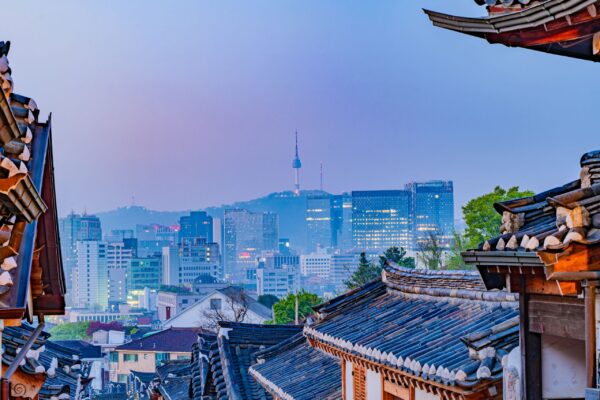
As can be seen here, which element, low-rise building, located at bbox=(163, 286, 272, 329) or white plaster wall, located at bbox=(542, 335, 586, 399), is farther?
low-rise building, located at bbox=(163, 286, 272, 329)

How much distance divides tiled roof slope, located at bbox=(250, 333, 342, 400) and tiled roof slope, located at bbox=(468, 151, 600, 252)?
371 inches

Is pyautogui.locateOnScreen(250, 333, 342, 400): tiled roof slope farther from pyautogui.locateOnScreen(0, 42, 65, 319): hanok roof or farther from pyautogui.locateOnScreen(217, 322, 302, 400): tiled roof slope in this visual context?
pyautogui.locateOnScreen(0, 42, 65, 319): hanok roof

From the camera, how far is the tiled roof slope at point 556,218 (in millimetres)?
6113

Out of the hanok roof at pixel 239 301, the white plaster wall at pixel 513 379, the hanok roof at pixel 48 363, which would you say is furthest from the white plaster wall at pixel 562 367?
the hanok roof at pixel 239 301

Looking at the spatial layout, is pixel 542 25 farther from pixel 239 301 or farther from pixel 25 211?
pixel 239 301

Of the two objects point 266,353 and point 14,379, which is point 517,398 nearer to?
point 14,379

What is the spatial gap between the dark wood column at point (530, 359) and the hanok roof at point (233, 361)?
1493 cm

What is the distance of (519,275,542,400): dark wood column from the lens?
8.10m

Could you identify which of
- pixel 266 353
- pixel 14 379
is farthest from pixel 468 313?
pixel 266 353

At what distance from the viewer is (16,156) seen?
627 centimetres

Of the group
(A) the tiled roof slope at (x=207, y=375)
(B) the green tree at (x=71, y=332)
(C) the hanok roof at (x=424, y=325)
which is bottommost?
(B) the green tree at (x=71, y=332)

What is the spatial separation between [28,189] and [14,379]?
5584 mm

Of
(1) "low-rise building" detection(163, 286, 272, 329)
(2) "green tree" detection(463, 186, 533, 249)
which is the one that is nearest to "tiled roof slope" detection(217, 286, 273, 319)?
(1) "low-rise building" detection(163, 286, 272, 329)

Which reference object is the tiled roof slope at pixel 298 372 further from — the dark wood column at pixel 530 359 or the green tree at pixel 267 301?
the green tree at pixel 267 301
